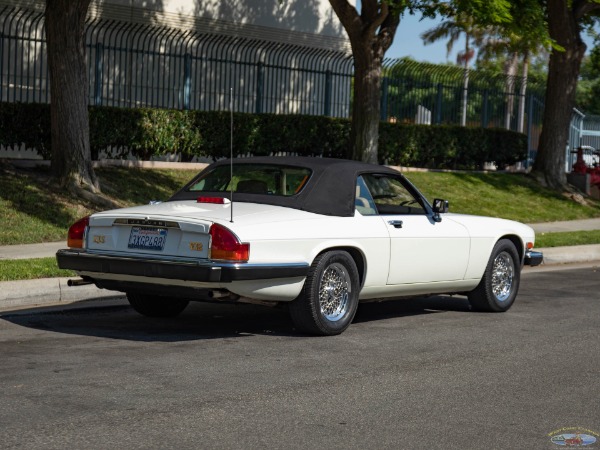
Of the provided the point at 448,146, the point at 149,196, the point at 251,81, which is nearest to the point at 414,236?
the point at 149,196

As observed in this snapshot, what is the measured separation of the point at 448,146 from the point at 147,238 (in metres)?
19.4

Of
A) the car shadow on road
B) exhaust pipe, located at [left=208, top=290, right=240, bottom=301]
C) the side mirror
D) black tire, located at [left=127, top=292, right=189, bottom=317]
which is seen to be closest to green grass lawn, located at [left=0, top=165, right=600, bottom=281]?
the car shadow on road

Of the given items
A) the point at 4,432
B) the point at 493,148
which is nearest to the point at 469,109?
the point at 493,148

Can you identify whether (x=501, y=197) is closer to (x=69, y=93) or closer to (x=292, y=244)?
(x=69, y=93)

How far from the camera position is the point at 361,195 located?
10.1 metres

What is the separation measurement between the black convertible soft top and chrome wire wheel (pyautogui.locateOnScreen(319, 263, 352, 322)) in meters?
0.51

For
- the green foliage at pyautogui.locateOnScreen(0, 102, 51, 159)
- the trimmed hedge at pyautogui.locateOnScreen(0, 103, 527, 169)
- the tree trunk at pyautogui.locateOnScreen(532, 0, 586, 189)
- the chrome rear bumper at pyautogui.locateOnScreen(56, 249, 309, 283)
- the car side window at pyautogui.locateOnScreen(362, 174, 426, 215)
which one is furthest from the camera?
the tree trunk at pyautogui.locateOnScreen(532, 0, 586, 189)

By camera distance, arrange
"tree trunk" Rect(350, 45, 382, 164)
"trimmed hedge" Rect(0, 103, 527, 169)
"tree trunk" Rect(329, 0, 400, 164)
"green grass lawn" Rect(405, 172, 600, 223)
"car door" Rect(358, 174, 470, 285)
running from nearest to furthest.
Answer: "car door" Rect(358, 174, 470, 285)
"trimmed hedge" Rect(0, 103, 527, 169)
"tree trunk" Rect(329, 0, 400, 164)
"tree trunk" Rect(350, 45, 382, 164)
"green grass lawn" Rect(405, 172, 600, 223)

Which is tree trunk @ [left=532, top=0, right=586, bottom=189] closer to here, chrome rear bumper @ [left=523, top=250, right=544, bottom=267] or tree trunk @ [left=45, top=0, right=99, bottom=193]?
tree trunk @ [left=45, top=0, right=99, bottom=193]

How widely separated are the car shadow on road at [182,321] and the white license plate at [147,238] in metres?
0.75

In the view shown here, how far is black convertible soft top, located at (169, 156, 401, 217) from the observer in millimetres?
9633

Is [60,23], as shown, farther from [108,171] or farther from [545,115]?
[545,115]

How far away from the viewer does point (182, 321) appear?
33.5ft

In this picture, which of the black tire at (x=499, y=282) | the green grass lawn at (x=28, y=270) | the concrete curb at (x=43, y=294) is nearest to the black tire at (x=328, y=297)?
the black tire at (x=499, y=282)
